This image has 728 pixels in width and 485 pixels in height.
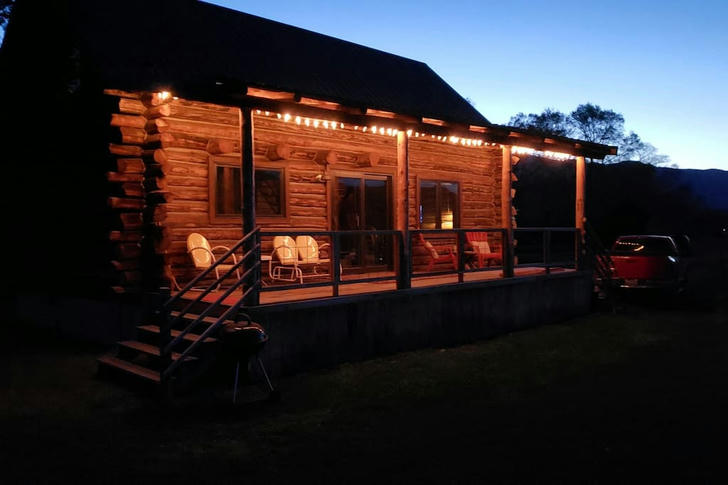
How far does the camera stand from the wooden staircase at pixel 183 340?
7.75m

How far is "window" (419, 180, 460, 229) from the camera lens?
→ 15805mm

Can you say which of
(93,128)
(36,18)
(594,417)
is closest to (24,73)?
(36,18)

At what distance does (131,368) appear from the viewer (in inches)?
327

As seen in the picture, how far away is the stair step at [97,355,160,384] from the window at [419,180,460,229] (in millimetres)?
8626

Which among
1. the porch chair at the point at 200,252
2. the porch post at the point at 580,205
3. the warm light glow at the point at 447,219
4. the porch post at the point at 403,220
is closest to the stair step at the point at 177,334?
the porch chair at the point at 200,252

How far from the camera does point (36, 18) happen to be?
1242 cm

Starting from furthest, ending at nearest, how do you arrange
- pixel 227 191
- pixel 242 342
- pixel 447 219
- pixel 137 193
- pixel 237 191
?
pixel 447 219 → pixel 237 191 → pixel 227 191 → pixel 137 193 → pixel 242 342

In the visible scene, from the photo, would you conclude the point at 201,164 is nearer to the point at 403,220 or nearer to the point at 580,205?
the point at 403,220

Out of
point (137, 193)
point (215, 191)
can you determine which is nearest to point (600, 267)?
point (215, 191)

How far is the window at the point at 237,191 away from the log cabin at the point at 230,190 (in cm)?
3

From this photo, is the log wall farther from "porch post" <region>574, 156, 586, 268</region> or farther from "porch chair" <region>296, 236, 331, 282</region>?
"porch post" <region>574, 156, 586, 268</region>

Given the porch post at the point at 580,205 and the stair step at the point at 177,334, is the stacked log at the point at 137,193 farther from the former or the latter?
the porch post at the point at 580,205

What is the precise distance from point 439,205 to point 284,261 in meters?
5.70

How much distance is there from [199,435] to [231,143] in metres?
6.58
